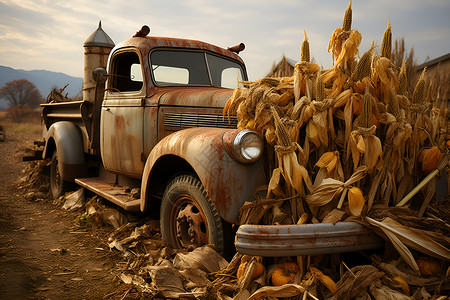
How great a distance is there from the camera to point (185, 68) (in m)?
4.29

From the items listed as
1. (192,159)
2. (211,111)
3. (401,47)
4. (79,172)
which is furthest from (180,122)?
(401,47)

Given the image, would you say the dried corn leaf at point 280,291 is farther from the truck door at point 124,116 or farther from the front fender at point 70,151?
the front fender at point 70,151

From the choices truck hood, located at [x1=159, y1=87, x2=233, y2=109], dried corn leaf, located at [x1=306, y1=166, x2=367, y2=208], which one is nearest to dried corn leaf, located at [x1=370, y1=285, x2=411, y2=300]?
dried corn leaf, located at [x1=306, y1=166, x2=367, y2=208]

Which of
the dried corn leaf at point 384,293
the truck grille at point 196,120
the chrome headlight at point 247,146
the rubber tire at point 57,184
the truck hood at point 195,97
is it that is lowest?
the rubber tire at point 57,184

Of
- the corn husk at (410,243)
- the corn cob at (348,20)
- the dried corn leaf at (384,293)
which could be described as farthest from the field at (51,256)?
the corn cob at (348,20)

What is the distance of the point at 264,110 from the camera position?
2.54 meters

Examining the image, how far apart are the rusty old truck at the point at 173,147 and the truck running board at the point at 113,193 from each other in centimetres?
1

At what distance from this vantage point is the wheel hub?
9.35 feet

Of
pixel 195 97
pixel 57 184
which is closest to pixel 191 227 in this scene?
pixel 195 97

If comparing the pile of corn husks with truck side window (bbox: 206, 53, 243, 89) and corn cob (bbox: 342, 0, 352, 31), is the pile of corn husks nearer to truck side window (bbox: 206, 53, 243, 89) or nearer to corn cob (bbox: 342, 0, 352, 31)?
corn cob (bbox: 342, 0, 352, 31)

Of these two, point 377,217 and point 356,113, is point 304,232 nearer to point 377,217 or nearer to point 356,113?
point 377,217

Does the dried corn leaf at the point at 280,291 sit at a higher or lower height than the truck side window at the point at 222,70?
lower

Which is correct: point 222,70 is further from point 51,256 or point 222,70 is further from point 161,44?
point 51,256

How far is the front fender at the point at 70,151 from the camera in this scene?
5371 millimetres
